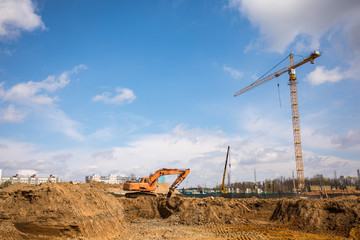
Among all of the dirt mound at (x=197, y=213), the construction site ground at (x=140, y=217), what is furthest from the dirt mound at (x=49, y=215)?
the dirt mound at (x=197, y=213)

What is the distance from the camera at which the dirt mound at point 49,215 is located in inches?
360

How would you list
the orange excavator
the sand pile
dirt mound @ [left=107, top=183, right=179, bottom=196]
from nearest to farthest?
the sand pile, the orange excavator, dirt mound @ [left=107, top=183, right=179, bottom=196]

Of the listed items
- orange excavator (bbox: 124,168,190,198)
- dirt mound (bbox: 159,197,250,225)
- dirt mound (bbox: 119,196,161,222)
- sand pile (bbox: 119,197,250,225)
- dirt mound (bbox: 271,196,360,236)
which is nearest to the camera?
dirt mound (bbox: 271,196,360,236)

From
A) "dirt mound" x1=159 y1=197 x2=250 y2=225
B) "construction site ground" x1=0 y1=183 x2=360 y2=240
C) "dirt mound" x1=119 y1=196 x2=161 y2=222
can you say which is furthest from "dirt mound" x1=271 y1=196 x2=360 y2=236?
"dirt mound" x1=119 y1=196 x2=161 y2=222

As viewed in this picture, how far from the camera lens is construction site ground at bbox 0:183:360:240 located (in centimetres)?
929

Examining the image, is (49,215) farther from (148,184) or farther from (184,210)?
(148,184)

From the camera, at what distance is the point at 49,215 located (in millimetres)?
9297

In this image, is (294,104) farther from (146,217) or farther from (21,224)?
(21,224)

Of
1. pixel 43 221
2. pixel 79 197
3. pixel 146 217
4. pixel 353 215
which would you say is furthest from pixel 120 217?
pixel 353 215

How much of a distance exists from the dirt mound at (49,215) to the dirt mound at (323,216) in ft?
43.7

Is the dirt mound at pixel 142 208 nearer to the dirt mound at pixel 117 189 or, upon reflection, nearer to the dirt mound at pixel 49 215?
the dirt mound at pixel 117 189

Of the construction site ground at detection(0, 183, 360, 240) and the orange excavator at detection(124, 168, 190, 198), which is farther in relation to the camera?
the orange excavator at detection(124, 168, 190, 198)

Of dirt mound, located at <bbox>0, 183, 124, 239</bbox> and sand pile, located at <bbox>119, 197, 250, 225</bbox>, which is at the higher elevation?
dirt mound, located at <bbox>0, 183, 124, 239</bbox>

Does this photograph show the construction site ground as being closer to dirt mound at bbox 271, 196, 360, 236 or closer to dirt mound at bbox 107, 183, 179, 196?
dirt mound at bbox 271, 196, 360, 236
